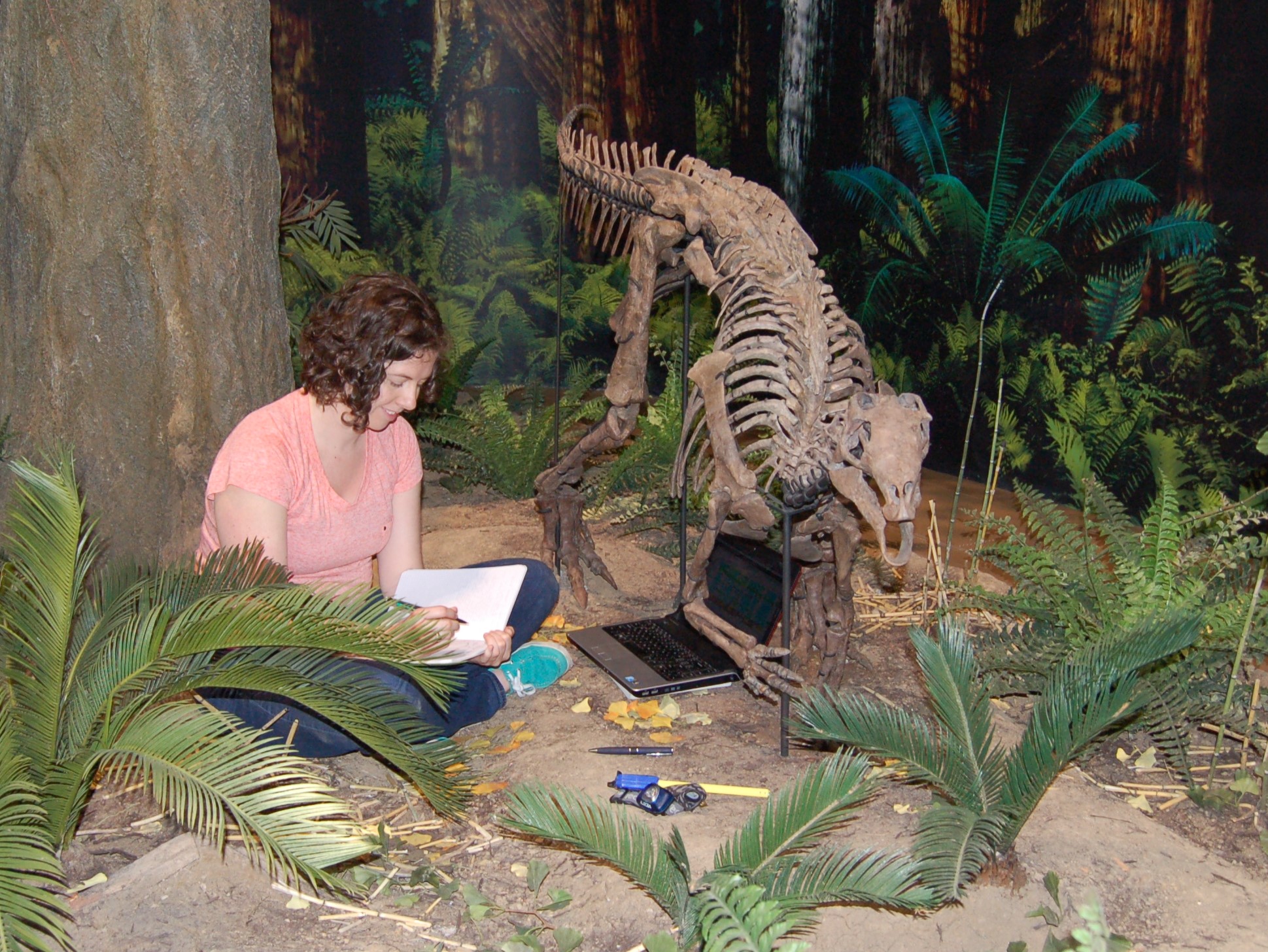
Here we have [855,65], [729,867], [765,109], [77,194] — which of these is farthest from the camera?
[765,109]

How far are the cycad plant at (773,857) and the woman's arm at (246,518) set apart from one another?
3.36 feet

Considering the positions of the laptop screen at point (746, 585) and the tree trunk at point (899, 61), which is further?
the tree trunk at point (899, 61)

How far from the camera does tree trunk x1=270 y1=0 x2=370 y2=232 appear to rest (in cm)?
716

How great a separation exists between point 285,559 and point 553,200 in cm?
529

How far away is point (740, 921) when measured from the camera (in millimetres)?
2078

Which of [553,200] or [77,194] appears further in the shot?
[553,200]

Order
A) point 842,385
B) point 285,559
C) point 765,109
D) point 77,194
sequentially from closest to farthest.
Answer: point 285,559 < point 842,385 < point 77,194 < point 765,109

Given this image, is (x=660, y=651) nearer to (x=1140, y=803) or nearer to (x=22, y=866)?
(x=1140, y=803)

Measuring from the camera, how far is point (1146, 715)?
3533 millimetres

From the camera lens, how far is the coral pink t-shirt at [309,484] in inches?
119

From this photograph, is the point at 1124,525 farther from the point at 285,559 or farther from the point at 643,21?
the point at 643,21

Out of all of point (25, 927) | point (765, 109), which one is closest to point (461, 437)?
point (765, 109)

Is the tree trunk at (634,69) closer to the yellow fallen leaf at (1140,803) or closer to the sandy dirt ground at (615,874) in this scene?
the sandy dirt ground at (615,874)

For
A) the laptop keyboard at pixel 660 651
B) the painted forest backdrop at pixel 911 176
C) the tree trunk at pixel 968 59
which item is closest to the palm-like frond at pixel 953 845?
the laptop keyboard at pixel 660 651
